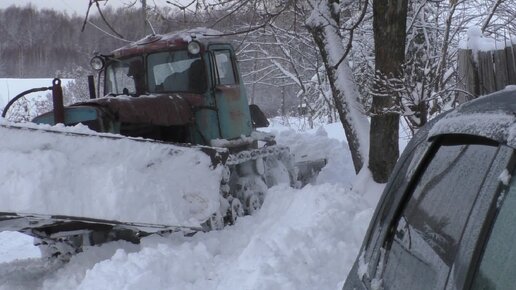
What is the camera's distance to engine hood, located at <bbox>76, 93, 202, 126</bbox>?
735cm

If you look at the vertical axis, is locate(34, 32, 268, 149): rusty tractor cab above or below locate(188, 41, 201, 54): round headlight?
below

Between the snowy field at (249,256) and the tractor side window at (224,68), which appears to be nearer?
the snowy field at (249,256)

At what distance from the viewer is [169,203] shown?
6152 mm

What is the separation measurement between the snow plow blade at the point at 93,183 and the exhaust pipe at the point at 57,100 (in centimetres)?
107

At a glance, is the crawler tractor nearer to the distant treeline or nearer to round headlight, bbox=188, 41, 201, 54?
round headlight, bbox=188, 41, 201, 54

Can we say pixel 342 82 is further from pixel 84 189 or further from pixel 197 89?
pixel 84 189

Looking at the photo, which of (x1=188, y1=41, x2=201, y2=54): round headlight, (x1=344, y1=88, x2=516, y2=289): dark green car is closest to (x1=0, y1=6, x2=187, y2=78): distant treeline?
(x1=188, y1=41, x2=201, y2=54): round headlight

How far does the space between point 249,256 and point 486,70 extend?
2.83 m

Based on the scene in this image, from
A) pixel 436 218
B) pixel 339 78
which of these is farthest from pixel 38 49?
pixel 436 218

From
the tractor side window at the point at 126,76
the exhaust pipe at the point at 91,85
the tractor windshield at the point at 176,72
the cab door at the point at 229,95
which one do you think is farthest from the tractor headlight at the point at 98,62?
the cab door at the point at 229,95

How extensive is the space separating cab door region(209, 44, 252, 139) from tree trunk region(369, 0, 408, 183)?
6.68 ft

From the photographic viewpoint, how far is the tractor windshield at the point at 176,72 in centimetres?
859

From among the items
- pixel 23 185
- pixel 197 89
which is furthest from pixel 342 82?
pixel 23 185

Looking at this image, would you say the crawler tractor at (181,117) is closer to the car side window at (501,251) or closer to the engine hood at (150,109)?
the engine hood at (150,109)
